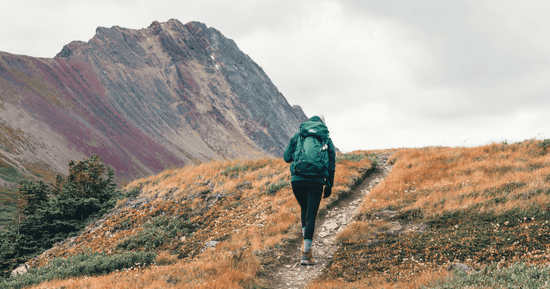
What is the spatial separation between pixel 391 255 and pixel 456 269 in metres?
1.43

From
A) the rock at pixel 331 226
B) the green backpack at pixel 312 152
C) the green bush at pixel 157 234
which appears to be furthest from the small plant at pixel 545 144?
the green bush at pixel 157 234

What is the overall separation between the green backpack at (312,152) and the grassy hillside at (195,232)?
7.82ft

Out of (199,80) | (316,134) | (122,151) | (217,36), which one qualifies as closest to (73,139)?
(122,151)

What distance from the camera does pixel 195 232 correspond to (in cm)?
1045

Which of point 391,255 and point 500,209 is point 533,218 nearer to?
point 500,209

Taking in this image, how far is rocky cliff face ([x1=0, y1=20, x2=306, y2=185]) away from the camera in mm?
80062

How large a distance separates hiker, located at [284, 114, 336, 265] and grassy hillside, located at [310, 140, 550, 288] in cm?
124

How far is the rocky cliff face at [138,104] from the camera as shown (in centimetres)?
8006

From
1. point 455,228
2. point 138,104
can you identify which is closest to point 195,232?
point 455,228

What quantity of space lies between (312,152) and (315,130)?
540 millimetres

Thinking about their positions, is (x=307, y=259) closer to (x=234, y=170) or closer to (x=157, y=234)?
(x=157, y=234)

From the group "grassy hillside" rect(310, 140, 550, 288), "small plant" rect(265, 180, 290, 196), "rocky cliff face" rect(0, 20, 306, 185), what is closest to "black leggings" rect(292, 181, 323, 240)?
"grassy hillside" rect(310, 140, 550, 288)

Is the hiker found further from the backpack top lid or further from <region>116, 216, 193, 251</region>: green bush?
<region>116, 216, 193, 251</region>: green bush

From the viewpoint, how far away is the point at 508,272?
171 inches
